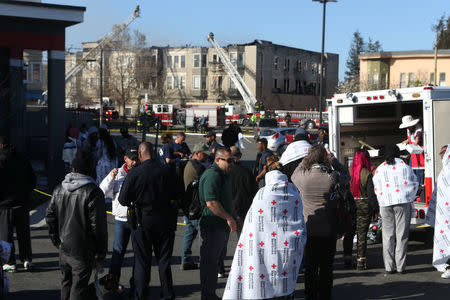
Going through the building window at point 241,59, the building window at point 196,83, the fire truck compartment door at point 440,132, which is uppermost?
the building window at point 241,59

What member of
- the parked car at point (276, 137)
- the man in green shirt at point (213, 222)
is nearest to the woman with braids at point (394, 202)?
the man in green shirt at point (213, 222)

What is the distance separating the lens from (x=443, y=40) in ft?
265

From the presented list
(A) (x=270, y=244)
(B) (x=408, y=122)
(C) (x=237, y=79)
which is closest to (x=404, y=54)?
(C) (x=237, y=79)

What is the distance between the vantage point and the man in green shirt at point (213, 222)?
275 inches

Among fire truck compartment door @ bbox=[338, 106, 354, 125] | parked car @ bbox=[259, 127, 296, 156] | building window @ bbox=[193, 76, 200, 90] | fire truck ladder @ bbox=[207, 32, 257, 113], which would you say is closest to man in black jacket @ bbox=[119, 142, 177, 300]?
fire truck compartment door @ bbox=[338, 106, 354, 125]

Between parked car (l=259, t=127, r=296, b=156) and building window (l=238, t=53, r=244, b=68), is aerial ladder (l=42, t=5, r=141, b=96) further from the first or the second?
parked car (l=259, t=127, r=296, b=156)

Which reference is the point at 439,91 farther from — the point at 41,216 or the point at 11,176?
the point at 41,216

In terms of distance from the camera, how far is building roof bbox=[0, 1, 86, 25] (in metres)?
18.2

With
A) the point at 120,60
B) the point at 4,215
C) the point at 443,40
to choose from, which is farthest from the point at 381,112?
the point at 443,40

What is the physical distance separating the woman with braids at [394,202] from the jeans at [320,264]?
2.02m

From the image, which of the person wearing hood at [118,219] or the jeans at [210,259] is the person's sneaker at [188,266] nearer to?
the person wearing hood at [118,219]

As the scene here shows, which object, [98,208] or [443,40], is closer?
[98,208]

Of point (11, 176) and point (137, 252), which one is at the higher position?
point (11, 176)

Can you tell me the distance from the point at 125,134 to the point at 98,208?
24.0ft
